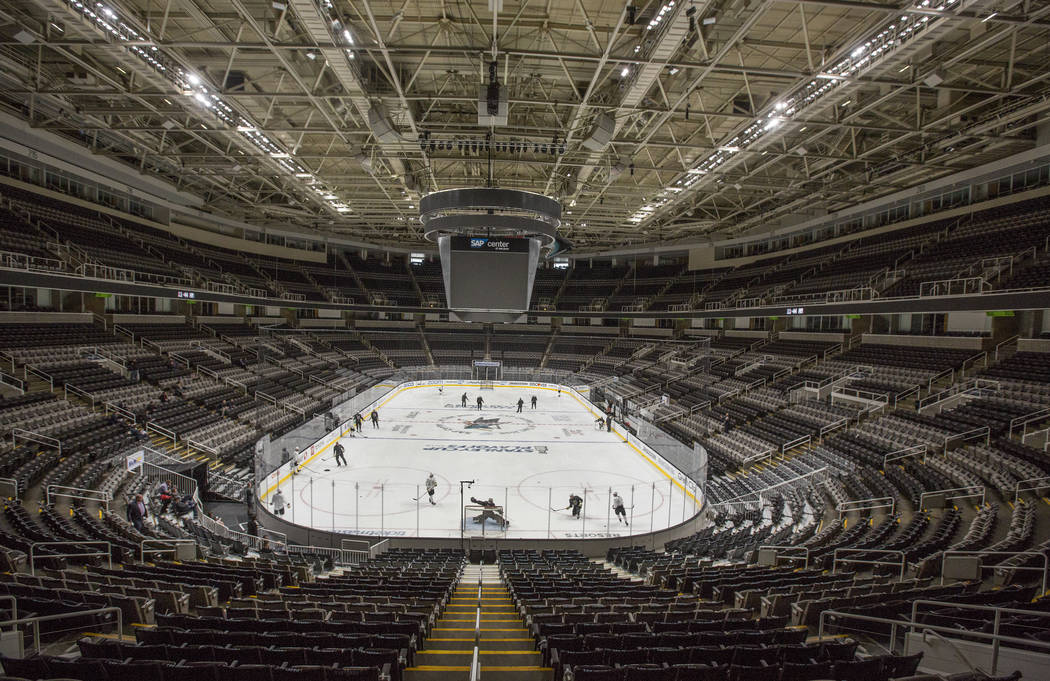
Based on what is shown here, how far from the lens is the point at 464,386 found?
40562 millimetres

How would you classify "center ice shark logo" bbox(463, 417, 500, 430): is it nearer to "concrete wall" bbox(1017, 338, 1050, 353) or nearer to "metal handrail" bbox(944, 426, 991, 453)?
"metal handrail" bbox(944, 426, 991, 453)

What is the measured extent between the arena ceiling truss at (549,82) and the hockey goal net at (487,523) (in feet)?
35.1

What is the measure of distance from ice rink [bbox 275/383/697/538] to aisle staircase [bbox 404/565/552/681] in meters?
4.99

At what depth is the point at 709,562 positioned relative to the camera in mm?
9938

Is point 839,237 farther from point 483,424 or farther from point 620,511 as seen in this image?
point 620,511

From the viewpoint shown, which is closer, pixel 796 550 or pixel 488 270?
pixel 796 550

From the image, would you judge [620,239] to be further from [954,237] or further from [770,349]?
[954,237]

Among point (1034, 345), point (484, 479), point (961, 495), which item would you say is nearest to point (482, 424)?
point (484, 479)

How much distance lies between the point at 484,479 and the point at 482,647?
12434 millimetres

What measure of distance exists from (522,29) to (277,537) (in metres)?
15.4

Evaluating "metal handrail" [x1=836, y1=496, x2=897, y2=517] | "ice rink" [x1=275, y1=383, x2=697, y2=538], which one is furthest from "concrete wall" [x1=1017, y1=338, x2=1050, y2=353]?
"ice rink" [x1=275, y1=383, x2=697, y2=538]

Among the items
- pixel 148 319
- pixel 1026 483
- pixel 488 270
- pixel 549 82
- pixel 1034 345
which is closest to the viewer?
pixel 1026 483

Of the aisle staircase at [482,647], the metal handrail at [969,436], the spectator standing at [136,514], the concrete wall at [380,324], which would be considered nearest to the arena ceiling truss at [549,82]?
the metal handrail at [969,436]

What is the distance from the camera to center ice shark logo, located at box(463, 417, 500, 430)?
26644 mm
